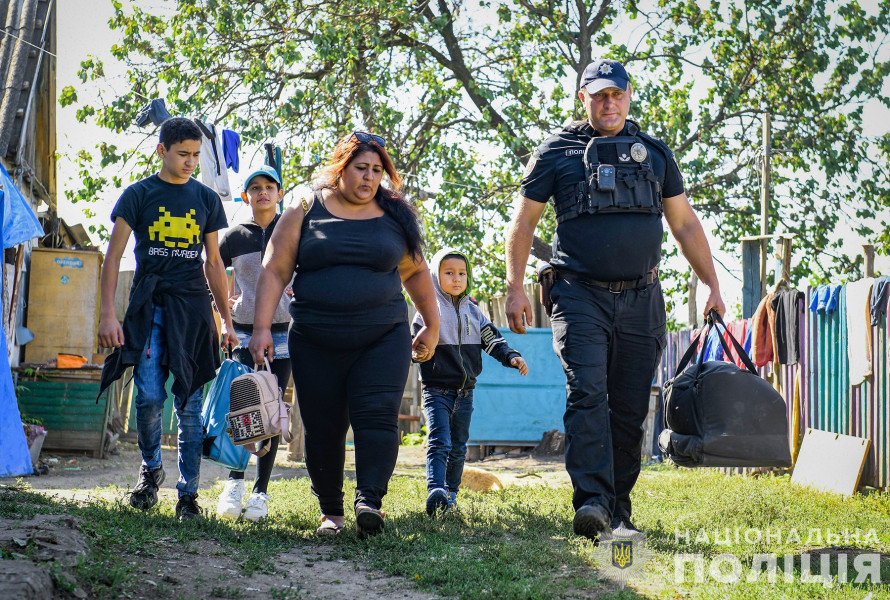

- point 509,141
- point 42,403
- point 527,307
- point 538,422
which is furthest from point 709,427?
point 509,141

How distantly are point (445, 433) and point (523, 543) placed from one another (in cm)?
147

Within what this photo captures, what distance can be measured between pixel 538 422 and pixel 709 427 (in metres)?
9.80

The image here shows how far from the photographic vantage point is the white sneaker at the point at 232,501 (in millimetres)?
5195

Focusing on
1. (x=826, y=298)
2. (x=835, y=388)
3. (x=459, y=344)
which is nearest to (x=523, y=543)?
(x=459, y=344)

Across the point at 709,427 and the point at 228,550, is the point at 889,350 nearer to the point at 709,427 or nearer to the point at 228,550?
the point at 709,427

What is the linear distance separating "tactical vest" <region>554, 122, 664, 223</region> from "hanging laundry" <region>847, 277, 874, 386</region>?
4171mm

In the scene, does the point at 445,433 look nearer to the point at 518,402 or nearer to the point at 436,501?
the point at 436,501

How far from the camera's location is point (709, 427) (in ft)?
13.3

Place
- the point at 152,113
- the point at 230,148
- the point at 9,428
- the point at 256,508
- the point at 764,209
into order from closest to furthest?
the point at 256,508
the point at 9,428
the point at 152,113
the point at 230,148
the point at 764,209

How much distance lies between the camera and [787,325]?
9.34m

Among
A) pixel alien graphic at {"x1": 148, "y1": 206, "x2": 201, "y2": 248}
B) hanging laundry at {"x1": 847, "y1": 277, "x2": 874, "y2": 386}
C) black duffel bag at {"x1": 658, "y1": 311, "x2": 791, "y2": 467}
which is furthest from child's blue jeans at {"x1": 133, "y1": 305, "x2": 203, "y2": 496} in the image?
hanging laundry at {"x1": 847, "y1": 277, "x2": 874, "y2": 386}

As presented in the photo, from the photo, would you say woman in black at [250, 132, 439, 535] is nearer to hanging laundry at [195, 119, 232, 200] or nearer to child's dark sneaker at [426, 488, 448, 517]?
child's dark sneaker at [426, 488, 448, 517]

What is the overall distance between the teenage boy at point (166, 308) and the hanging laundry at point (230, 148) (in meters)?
6.18

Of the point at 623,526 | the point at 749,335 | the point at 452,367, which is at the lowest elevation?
the point at 623,526
